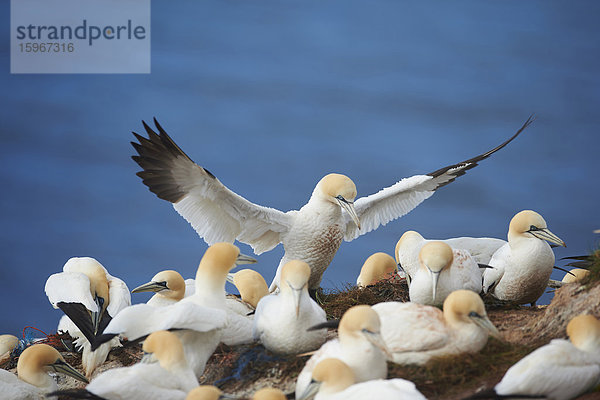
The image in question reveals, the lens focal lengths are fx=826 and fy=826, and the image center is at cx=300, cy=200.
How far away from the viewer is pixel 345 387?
3818 mm

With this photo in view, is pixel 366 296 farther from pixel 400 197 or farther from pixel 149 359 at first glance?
pixel 149 359

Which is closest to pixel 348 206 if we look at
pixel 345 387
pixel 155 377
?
pixel 155 377

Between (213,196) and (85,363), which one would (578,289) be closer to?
(213,196)

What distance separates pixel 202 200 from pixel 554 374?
3430mm

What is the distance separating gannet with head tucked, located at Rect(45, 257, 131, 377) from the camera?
593 cm

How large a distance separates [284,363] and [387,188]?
3.16 m

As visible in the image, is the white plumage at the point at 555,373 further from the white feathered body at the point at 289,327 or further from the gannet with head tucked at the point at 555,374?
the white feathered body at the point at 289,327

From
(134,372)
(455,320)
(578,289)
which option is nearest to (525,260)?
(578,289)

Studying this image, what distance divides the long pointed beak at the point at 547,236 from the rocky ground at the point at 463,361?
0.55 metres

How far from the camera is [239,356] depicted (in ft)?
16.5

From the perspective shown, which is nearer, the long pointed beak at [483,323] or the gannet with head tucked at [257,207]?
the long pointed beak at [483,323]

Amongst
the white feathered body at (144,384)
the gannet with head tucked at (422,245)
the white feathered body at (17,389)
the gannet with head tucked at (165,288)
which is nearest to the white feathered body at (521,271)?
the gannet with head tucked at (422,245)

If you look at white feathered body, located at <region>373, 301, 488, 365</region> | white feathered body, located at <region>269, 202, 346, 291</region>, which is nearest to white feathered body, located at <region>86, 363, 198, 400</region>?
white feathered body, located at <region>373, 301, 488, 365</region>

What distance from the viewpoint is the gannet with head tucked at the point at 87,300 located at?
5.93 meters
